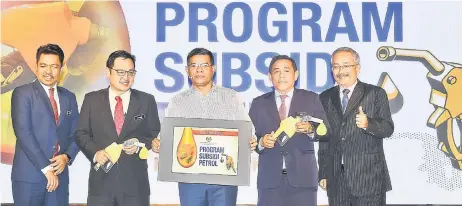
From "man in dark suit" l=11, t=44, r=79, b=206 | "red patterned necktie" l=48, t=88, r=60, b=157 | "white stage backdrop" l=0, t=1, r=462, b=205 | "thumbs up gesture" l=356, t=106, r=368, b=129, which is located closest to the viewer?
"thumbs up gesture" l=356, t=106, r=368, b=129

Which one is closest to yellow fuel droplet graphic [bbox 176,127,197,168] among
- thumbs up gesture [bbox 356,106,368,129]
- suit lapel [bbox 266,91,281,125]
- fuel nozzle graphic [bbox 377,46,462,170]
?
suit lapel [bbox 266,91,281,125]

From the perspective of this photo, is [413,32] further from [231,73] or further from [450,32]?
[231,73]

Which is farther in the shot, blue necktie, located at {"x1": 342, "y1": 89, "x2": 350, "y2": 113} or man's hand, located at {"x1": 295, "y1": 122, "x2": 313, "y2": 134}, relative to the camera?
blue necktie, located at {"x1": 342, "y1": 89, "x2": 350, "y2": 113}

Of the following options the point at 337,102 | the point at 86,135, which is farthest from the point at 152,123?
the point at 337,102

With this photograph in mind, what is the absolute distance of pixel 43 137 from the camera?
397cm

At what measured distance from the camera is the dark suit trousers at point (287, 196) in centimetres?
378

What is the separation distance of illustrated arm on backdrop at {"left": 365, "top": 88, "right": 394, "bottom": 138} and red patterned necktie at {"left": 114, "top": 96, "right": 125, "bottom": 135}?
1.73 m

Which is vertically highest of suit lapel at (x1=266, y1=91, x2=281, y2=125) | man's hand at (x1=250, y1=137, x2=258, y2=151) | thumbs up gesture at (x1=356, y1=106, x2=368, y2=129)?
suit lapel at (x1=266, y1=91, x2=281, y2=125)

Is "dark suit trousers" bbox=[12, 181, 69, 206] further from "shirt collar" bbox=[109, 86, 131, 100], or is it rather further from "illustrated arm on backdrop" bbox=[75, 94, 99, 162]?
"shirt collar" bbox=[109, 86, 131, 100]

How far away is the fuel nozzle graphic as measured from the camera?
16.2 feet

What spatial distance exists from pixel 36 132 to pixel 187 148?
1121 millimetres

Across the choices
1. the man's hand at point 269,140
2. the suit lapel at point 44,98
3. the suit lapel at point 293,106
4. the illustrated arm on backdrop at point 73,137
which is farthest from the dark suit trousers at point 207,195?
the suit lapel at point 44,98

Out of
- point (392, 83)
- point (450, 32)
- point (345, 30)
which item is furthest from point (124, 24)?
point (450, 32)

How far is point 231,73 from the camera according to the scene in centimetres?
502
